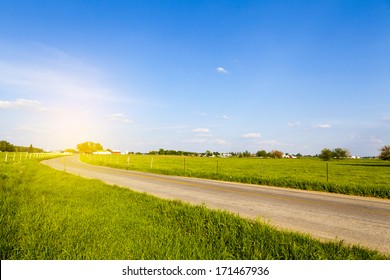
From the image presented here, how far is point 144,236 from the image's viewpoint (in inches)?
210

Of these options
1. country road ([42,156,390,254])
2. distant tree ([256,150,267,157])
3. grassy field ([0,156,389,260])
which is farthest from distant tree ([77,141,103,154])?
grassy field ([0,156,389,260])

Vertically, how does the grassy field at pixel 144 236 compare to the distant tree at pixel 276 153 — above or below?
below

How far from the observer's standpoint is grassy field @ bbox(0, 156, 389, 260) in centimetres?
449

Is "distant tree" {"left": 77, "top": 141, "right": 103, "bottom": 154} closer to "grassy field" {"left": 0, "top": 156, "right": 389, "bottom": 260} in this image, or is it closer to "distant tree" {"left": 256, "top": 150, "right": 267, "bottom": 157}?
"distant tree" {"left": 256, "top": 150, "right": 267, "bottom": 157}

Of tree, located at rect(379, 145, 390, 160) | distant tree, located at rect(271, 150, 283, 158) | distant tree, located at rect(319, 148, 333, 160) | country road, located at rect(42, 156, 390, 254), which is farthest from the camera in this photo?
distant tree, located at rect(271, 150, 283, 158)

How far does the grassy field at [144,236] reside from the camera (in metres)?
4.49

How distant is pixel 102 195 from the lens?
10.1m

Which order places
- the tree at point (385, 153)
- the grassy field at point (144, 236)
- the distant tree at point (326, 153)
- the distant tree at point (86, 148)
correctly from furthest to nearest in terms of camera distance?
1. the distant tree at point (86, 148)
2. the distant tree at point (326, 153)
3. the tree at point (385, 153)
4. the grassy field at point (144, 236)

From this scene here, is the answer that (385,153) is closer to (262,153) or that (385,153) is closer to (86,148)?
(262,153)

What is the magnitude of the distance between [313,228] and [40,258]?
5871 millimetres

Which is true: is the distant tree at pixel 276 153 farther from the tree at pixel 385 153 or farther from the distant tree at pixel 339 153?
the tree at pixel 385 153

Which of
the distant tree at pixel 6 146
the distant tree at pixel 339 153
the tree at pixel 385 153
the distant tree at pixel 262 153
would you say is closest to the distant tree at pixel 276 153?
the distant tree at pixel 262 153

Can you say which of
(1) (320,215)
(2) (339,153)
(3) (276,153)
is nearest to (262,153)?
(3) (276,153)
